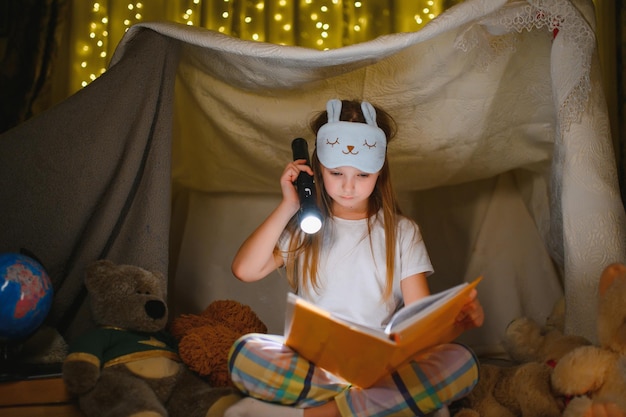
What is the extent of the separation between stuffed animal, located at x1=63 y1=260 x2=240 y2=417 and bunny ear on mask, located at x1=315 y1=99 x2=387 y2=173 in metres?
0.45

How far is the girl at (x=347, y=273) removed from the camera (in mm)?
1272

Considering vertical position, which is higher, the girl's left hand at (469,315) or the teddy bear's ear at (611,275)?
the teddy bear's ear at (611,275)

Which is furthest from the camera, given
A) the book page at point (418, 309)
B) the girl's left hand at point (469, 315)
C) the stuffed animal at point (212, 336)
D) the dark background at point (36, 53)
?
the dark background at point (36, 53)

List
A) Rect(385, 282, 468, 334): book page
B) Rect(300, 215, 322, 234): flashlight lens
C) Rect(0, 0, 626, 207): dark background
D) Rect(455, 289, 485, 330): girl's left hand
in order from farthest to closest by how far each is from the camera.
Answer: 1. Rect(0, 0, 626, 207): dark background
2. Rect(300, 215, 322, 234): flashlight lens
3. Rect(455, 289, 485, 330): girl's left hand
4. Rect(385, 282, 468, 334): book page

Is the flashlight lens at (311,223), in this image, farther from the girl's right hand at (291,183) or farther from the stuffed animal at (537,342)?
the stuffed animal at (537,342)

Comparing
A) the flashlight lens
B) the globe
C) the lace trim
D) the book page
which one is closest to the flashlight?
the flashlight lens

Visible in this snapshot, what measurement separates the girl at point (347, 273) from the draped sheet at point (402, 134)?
0.15 m

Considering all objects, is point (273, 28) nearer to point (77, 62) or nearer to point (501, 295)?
point (77, 62)

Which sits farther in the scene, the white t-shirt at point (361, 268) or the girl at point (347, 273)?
the white t-shirt at point (361, 268)

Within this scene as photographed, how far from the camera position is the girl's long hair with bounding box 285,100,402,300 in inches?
60.6

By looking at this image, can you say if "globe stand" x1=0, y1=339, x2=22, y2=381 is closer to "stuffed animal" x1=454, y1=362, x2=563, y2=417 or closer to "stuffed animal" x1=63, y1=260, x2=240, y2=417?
"stuffed animal" x1=63, y1=260, x2=240, y2=417

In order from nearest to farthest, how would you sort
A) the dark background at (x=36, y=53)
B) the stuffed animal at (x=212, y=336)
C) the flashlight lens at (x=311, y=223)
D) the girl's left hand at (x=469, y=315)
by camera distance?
the girl's left hand at (x=469, y=315) → the flashlight lens at (x=311, y=223) → the stuffed animal at (x=212, y=336) → the dark background at (x=36, y=53)

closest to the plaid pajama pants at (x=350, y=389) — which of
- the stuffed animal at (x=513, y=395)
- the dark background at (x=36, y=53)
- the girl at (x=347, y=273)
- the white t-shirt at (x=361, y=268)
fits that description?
the girl at (x=347, y=273)

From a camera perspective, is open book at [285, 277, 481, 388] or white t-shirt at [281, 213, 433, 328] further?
white t-shirt at [281, 213, 433, 328]
